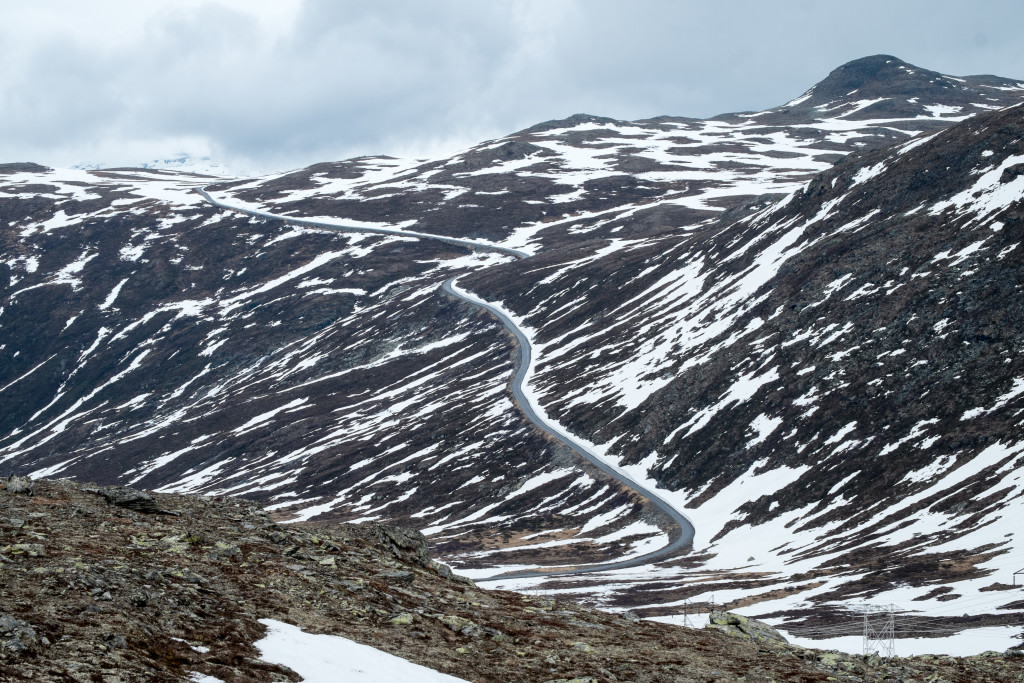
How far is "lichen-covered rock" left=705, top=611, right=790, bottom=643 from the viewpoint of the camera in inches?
957

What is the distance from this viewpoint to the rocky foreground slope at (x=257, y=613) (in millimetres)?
15578

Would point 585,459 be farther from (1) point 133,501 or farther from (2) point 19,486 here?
(2) point 19,486

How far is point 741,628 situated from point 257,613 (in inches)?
519

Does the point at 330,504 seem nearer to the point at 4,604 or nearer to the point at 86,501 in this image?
the point at 86,501

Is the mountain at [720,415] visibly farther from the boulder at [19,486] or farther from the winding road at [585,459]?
the boulder at [19,486]

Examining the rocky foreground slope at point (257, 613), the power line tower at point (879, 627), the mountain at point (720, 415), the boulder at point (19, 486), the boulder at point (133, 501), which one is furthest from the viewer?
the mountain at point (720, 415)

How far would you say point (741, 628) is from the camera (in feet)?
81.6

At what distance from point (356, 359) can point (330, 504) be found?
65206 mm

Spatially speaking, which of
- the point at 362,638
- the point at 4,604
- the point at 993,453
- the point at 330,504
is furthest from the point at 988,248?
the point at 4,604

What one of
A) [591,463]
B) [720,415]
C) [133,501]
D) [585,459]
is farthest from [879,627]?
[585,459]

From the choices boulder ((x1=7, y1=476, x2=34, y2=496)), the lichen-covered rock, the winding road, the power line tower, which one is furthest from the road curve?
boulder ((x1=7, y1=476, x2=34, y2=496))

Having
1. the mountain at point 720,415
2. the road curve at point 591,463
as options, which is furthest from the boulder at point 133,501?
the road curve at point 591,463

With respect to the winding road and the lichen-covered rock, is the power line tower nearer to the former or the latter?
the lichen-covered rock

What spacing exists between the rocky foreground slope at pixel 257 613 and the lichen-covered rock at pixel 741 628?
0.38 feet
